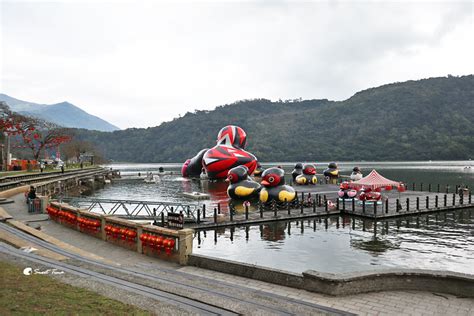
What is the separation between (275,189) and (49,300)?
93.7 feet

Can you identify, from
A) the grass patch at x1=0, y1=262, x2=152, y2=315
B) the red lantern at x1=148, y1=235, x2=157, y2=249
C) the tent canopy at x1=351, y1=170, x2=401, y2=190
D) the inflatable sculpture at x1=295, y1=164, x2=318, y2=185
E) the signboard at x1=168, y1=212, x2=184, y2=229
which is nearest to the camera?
the grass patch at x1=0, y1=262, x2=152, y2=315

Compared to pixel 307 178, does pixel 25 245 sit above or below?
above

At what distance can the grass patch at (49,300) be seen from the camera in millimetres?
6969

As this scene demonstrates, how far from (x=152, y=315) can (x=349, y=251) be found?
14974mm

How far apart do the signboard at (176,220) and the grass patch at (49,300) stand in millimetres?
14957

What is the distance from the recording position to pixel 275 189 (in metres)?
35.1

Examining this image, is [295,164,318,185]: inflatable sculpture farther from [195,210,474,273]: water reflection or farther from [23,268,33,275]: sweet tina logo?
[23,268,33,275]: sweet tina logo

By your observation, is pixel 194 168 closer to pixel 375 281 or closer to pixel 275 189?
pixel 275 189

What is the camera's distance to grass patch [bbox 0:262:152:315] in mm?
6969

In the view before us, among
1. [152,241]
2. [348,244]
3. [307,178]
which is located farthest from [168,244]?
[307,178]

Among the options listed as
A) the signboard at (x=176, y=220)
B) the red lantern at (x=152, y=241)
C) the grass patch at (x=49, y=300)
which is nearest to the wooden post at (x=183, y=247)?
the red lantern at (x=152, y=241)

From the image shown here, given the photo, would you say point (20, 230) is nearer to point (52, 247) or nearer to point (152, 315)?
point (52, 247)

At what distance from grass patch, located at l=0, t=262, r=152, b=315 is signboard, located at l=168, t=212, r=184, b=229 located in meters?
15.0

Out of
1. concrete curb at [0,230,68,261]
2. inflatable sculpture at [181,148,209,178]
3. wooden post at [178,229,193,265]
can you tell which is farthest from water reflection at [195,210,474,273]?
inflatable sculpture at [181,148,209,178]
